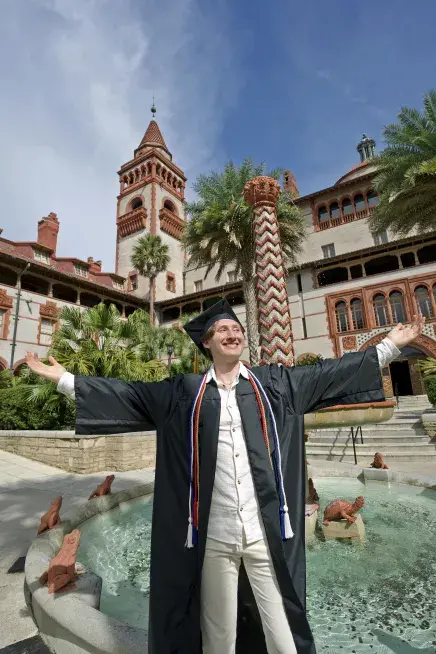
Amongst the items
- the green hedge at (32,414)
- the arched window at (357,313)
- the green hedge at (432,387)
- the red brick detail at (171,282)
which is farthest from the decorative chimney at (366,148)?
the green hedge at (32,414)

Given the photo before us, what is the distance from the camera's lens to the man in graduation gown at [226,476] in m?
1.64

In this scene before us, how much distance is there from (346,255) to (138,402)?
1087 inches

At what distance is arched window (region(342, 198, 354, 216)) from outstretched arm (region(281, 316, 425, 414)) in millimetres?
33135

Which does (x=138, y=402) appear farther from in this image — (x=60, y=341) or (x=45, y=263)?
(x=45, y=263)

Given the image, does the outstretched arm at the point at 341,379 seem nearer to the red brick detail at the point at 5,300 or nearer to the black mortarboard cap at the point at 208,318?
the black mortarboard cap at the point at 208,318

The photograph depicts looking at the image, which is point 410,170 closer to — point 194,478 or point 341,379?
point 341,379

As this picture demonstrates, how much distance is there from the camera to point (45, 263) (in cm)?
2909

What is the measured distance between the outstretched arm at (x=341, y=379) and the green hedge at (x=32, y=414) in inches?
466

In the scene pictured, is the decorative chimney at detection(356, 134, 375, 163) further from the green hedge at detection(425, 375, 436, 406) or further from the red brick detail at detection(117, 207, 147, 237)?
the green hedge at detection(425, 375, 436, 406)

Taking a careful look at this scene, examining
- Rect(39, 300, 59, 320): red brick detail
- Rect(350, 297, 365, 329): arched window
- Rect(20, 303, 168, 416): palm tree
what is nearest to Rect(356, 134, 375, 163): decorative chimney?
Rect(350, 297, 365, 329): arched window

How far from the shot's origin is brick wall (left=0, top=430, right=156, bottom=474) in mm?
9031

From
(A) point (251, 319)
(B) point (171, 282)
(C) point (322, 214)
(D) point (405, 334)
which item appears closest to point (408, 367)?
(C) point (322, 214)

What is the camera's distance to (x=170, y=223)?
4253 centimetres

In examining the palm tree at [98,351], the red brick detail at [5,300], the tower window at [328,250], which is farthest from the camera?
the tower window at [328,250]
